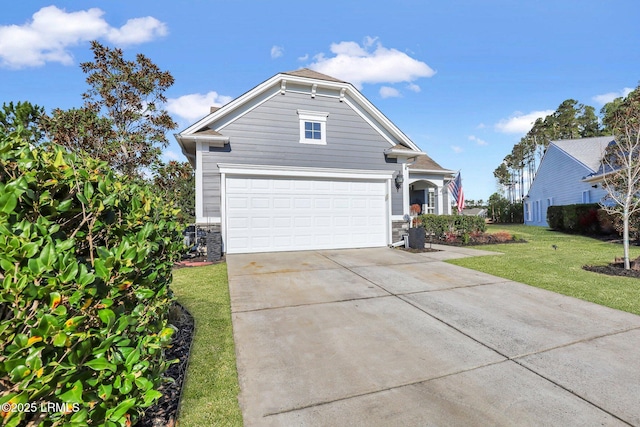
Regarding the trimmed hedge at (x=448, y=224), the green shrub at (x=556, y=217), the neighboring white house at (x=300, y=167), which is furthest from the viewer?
the green shrub at (x=556, y=217)

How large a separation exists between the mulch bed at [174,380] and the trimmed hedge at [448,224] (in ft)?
35.7

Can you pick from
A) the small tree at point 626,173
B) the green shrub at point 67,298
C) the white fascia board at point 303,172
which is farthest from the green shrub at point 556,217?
the green shrub at point 67,298

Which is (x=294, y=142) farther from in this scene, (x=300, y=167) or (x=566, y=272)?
(x=566, y=272)

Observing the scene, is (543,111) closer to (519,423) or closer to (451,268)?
(451,268)

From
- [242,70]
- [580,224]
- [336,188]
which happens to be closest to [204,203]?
[336,188]

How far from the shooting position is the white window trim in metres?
10.2

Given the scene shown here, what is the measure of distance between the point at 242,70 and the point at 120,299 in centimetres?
1276

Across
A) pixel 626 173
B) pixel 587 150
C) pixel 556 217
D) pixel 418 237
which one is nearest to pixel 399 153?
pixel 418 237

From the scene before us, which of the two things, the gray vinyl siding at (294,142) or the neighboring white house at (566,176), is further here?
the neighboring white house at (566,176)

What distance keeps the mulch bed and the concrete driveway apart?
514 mm

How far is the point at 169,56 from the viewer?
1091cm

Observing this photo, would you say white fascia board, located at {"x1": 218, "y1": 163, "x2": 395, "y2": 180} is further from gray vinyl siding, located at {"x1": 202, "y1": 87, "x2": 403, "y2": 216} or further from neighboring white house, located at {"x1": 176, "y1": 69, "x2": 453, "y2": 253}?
gray vinyl siding, located at {"x1": 202, "y1": 87, "x2": 403, "y2": 216}

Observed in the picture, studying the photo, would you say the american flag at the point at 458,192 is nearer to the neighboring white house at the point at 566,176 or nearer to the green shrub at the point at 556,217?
the green shrub at the point at 556,217

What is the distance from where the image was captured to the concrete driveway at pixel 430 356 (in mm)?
2229
